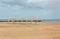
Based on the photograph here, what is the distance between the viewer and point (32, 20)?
39406 mm

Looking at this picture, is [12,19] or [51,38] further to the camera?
[12,19]

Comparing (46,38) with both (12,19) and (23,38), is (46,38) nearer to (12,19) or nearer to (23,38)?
(23,38)

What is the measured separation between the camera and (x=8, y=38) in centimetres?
1197

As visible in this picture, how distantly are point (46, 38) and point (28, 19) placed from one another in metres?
28.1

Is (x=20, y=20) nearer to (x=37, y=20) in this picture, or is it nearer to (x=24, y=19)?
(x=24, y=19)

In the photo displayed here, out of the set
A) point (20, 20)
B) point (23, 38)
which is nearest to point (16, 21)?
point (20, 20)

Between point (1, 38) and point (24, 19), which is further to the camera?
point (24, 19)

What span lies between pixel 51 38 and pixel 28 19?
92.2ft

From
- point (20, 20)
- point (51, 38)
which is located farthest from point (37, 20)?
point (51, 38)

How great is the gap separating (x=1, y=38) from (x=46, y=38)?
130 inches

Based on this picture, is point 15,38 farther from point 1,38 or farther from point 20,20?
point 20,20

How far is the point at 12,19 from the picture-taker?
39.6 metres

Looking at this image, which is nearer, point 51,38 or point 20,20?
point 51,38

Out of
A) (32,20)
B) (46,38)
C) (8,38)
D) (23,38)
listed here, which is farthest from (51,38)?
(32,20)
